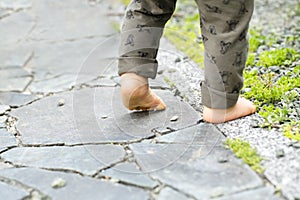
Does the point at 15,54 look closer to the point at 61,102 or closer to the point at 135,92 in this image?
the point at 61,102

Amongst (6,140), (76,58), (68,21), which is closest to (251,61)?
(76,58)

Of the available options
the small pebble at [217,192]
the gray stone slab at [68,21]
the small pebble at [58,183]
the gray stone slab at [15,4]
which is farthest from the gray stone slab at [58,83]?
the gray stone slab at [15,4]

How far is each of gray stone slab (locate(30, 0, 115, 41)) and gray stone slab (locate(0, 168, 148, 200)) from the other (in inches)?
59.4

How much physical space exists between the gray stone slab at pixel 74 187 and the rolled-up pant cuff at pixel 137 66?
0.48m

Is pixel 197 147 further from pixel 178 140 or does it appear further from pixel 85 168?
pixel 85 168

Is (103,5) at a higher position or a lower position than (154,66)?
lower

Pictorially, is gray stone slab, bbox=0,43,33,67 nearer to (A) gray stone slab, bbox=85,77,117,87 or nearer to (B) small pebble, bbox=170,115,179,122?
(A) gray stone slab, bbox=85,77,117,87

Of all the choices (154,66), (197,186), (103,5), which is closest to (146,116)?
(154,66)

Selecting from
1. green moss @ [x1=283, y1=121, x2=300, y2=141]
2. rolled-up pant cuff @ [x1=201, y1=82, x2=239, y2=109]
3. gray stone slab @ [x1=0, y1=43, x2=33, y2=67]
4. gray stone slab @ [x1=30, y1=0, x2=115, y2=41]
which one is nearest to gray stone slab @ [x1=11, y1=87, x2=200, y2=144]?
rolled-up pant cuff @ [x1=201, y1=82, x2=239, y2=109]

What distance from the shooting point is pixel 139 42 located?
195 cm

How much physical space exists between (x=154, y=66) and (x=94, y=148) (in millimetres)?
397

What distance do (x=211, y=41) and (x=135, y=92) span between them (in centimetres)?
35

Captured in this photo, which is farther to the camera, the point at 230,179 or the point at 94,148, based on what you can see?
the point at 94,148

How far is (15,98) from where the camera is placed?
7.70 feet
